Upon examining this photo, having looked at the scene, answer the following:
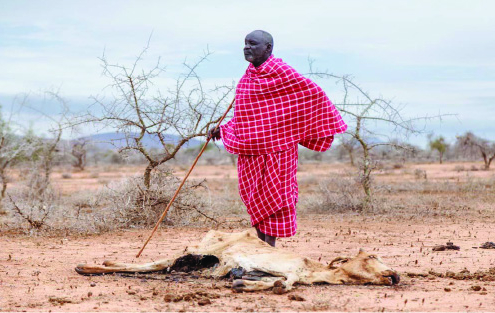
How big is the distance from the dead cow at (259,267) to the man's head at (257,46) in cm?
163

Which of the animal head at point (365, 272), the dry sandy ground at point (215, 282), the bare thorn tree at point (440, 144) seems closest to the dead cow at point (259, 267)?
the animal head at point (365, 272)

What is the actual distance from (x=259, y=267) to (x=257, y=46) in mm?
1981

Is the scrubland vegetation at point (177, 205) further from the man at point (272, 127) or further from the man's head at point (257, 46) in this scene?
the man's head at point (257, 46)

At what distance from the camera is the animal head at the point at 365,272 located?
5059 mm

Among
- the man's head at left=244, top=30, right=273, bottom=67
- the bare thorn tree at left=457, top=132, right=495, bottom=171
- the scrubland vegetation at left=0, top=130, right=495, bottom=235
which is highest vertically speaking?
the man's head at left=244, top=30, right=273, bottom=67

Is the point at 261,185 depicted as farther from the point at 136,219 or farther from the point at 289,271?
the point at 136,219

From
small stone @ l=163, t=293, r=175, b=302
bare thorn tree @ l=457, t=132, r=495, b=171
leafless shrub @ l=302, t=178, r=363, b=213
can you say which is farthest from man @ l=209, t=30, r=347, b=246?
bare thorn tree @ l=457, t=132, r=495, b=171

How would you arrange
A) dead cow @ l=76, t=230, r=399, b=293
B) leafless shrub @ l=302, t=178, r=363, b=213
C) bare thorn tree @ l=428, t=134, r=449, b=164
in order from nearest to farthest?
dead cow @ l=76, t=230, r=399, b=293 → leafless shrub @ l=302, t=178, r=363, b=213 → bare thorn tree @ l=428, t=134, r=449, b=164

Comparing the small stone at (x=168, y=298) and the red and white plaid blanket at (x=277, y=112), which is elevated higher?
the red and white plaid blanket at (x=277, y=112)

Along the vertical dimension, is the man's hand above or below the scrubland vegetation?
above

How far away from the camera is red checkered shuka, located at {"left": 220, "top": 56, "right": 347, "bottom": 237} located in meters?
5.62

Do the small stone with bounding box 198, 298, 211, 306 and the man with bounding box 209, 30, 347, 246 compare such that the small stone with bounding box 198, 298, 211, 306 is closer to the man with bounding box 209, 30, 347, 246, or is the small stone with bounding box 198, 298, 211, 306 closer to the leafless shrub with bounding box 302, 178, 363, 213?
the man with bounding box 209, 30, 347, 246

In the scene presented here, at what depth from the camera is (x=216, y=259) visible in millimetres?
5617

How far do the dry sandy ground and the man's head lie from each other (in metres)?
2.04
